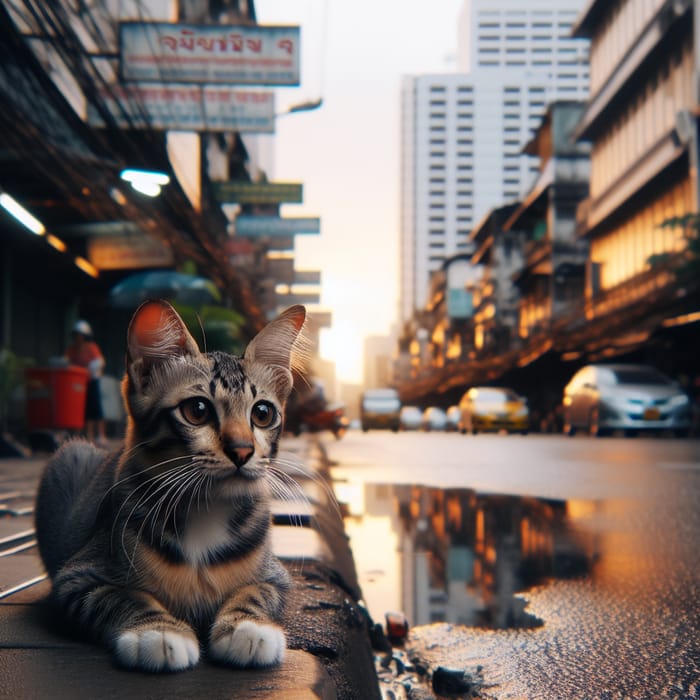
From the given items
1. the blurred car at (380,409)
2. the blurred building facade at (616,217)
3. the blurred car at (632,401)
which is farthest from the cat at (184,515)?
the blurred car at (380,409)

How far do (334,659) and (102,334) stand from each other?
17973 mm

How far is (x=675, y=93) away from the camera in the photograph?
27984 mm

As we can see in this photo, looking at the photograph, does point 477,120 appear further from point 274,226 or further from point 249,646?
point 249,646

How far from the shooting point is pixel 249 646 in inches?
65.4

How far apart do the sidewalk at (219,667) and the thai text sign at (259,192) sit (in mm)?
12877

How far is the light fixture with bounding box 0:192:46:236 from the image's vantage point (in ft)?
31.8

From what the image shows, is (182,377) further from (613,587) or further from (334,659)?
(613,587)

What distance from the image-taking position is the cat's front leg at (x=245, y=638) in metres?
1.66

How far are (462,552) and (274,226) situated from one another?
44.1 feet

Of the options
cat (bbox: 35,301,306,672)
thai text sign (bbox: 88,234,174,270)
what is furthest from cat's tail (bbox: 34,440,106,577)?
thai text sign (bbox: 88,234,174,270)

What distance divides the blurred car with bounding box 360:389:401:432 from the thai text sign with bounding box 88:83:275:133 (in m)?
20.8

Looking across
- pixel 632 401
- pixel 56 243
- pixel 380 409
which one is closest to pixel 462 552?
pixel 56 243

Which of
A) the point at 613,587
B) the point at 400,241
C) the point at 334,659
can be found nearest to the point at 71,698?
the point at 334,659

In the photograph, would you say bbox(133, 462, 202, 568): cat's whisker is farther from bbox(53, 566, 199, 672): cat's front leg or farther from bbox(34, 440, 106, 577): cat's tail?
bbox(34, 440, 106, 577): cat's tail
